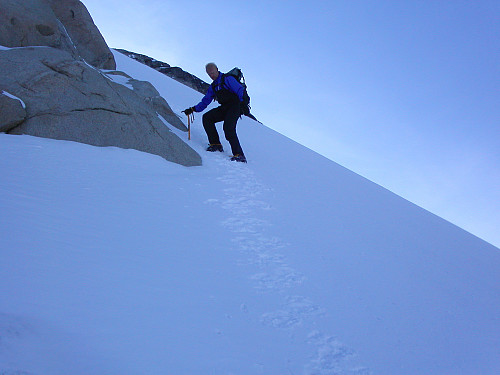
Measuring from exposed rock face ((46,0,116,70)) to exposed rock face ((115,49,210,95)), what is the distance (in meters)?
15.9

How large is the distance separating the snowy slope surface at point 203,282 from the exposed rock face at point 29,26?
244cm

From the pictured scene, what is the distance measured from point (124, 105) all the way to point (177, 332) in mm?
3757

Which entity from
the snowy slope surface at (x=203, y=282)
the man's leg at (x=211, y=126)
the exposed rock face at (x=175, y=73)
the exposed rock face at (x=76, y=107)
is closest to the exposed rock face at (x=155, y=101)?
the man's leg at (x=211, y=126)

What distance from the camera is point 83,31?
6.57 metres

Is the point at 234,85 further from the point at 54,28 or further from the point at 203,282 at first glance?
the point at 203,282

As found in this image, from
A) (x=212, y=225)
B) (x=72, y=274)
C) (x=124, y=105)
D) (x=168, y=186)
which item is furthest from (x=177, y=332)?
(x=124, y=105)

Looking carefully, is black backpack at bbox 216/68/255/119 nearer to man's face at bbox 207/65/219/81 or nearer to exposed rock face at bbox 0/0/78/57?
man's face at bbox 207/65/219/81

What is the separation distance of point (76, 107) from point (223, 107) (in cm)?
247

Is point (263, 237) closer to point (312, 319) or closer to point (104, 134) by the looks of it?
point (312, 319)

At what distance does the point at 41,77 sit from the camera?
12.8 ft

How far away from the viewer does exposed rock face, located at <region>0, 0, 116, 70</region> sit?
4.77 metres

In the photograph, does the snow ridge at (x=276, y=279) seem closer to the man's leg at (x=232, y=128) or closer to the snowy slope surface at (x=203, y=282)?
the snowy slope surface at (x=203, y=282)

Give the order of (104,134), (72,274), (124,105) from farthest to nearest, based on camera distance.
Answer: (124,105) < (104,134) < (72,274)

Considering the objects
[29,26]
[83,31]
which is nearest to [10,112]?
[29,26]
